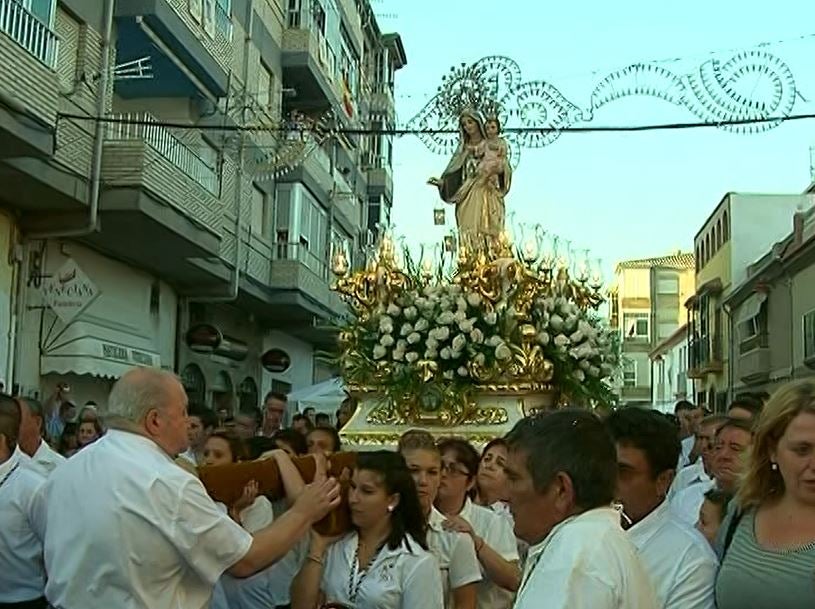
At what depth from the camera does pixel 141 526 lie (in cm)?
371

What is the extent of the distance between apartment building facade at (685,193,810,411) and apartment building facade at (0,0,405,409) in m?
19.2

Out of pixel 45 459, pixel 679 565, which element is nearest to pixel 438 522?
pixel 679 565

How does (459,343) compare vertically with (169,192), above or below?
below

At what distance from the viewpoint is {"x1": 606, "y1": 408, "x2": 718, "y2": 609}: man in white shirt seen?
312cm

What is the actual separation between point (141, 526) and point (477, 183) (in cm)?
696

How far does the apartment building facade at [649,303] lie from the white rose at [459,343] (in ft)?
178

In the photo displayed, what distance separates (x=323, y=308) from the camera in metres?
25.6

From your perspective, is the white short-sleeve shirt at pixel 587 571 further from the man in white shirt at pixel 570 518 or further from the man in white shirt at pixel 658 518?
the man in white shirt at pixel 658 518

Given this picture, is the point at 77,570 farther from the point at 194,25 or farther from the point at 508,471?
the point at 194,25

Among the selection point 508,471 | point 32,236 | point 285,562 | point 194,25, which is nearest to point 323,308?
point 194,25

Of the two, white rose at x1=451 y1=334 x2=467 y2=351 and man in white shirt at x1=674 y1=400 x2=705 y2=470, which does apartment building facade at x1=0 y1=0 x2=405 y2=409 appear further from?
man in white shirt at x1=674 y1=400 x2=705 y2=470

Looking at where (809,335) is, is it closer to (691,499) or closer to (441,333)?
(441,333)

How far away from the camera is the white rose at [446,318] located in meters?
8.61

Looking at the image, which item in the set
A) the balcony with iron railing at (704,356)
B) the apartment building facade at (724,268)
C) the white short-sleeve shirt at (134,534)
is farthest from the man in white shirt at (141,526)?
the balcony with iron railing at (704,356)
